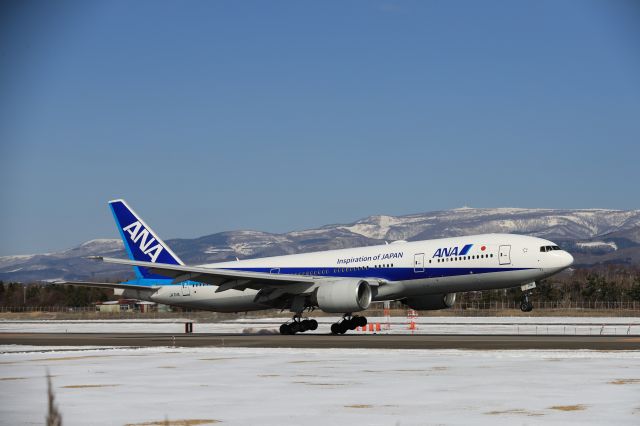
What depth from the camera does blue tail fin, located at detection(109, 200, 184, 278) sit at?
57.7m

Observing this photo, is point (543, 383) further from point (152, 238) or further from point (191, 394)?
point (152, 238)

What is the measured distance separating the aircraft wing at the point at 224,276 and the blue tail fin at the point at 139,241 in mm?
9281

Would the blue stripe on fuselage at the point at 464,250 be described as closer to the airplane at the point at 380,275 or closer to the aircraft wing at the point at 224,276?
the airplane at the point at 380,275

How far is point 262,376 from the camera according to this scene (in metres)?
20.9

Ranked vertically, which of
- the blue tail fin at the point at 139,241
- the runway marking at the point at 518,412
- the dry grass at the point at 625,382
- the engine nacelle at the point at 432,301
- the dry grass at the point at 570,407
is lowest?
the runway marking at the point at 518,412

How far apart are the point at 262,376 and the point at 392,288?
2639 cm

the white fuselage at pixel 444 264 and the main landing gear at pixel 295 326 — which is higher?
the white fuselage at pixel 444 264

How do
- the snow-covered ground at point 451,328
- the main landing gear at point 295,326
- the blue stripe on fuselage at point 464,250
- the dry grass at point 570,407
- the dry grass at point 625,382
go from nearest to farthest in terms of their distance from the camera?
the dry grass at point 570,407
the dry grass at point 625,382
the blue stripe on fuselage at point 464,250
the main landing gear at point 295,326
the snow-covered ground at point 451,328

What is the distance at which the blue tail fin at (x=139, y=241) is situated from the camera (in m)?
57.7

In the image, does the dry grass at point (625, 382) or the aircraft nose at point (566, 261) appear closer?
the dry grass at point (625, 382)

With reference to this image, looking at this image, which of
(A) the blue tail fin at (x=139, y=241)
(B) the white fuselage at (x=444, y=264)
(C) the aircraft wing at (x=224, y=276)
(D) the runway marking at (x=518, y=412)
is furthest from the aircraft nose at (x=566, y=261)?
(D) the runway marking at (x=518, y=412)

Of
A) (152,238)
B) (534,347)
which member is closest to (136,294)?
(152,238)

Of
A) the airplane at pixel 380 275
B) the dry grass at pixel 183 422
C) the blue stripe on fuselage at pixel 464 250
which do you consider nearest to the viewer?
the dry grass at pixel 183 422

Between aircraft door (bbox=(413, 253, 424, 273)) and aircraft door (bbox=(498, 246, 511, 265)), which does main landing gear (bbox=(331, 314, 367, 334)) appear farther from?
aircraft door (bbox=(498, 246, 511, 265))
